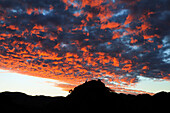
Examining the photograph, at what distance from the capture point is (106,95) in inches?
937

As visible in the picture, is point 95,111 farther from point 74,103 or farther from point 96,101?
point 74,103

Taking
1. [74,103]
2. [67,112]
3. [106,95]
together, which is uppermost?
[106,95]

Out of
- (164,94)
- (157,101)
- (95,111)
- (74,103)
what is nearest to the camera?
(95,111)

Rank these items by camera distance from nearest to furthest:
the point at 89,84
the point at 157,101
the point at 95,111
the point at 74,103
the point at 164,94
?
the point at 95,111 → the point at 74,103 → the point at 89,84 → the point at 157,101 → the point at 164,94

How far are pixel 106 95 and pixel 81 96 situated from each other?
4467 mm

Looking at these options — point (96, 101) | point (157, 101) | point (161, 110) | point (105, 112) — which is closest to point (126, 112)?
point (105, 112)

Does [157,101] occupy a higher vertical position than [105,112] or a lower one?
higher

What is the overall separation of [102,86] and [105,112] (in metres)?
4.58

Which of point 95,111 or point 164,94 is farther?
point 164,94

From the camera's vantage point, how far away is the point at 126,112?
22.8 meters

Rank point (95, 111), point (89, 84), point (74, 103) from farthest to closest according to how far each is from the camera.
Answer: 1. point (89, 84)
2. point (74, 103)
3. point (95, 111)

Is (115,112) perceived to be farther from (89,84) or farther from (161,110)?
(161,110)

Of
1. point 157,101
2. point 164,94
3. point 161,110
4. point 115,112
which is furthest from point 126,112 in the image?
point 164,94

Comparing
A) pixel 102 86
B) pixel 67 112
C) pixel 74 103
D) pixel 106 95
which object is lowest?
pixel 67 112
